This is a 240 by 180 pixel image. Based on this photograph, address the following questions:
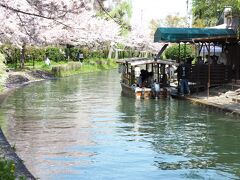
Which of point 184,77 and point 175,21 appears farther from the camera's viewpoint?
point 175,21

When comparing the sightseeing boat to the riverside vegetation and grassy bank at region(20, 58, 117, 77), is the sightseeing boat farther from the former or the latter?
grassy bank at region(20, 58, 117, 77)

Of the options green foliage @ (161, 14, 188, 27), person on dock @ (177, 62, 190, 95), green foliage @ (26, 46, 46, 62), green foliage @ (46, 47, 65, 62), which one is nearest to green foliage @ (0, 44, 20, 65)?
green foliage @ (26, 46, 46, 62)

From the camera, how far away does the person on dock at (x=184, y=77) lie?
2746cm

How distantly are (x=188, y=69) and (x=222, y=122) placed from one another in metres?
9.67

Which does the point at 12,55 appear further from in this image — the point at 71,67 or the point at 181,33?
the point at 181,33

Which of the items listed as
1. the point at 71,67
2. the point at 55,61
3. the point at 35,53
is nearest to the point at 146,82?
the point at 71,67

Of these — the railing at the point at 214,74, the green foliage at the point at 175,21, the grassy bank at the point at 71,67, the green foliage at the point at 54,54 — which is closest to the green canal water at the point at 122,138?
the railing at the point at 214,74

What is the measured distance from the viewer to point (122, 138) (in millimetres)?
15836

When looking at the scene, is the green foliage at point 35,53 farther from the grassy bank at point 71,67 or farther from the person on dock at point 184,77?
the person on dock at point 184,77

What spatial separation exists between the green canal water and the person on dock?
5.46ft

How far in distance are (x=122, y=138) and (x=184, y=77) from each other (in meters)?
12.3

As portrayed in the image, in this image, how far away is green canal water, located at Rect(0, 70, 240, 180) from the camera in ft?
38.3

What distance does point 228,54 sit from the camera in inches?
1273

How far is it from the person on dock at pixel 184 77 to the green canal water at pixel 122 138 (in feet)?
5.46
